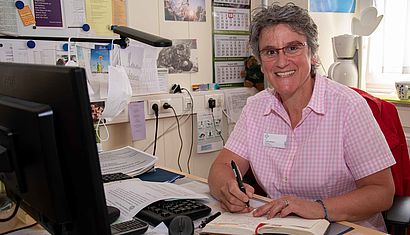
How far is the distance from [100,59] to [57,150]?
4.77ft

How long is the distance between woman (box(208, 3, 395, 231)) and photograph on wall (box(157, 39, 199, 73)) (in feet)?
2.69

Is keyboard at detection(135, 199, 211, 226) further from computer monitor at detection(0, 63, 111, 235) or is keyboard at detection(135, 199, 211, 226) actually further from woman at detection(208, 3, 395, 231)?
computer monitor at detection(0, 63, 111, 235)

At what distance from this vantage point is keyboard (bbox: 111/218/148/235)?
1.02m

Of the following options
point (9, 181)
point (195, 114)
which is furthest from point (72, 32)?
point (9, 181)

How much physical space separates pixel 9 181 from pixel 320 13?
2.14 meters

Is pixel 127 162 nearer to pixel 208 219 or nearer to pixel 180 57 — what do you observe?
pixel 208 219

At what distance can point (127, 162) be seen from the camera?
5.66 ft

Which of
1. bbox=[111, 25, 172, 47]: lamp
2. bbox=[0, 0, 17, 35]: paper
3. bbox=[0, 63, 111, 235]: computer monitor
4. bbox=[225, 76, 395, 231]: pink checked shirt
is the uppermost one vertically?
bbox=[0, 0, 17, 35]: paper

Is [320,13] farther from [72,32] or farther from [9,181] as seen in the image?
[9,181]

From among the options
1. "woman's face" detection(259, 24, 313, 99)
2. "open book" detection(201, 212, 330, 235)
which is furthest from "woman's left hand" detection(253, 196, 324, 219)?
"woman's face" detection(259, 24, 313, 99)

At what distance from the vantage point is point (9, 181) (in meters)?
0.78

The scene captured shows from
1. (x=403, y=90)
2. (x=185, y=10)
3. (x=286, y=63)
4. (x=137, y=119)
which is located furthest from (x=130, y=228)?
(x=403, y=90)

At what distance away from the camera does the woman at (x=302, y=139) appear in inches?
50.6

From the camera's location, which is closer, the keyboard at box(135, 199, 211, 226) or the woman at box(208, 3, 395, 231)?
the keyboard at box(135, 199, 211, 226)
